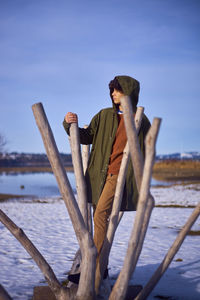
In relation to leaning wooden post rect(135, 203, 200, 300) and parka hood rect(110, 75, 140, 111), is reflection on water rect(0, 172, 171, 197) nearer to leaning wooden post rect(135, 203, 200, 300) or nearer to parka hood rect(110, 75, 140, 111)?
parka hood rect(110, 75, 140, 111)

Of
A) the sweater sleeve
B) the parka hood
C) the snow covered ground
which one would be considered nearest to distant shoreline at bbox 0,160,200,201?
the snow covered ground

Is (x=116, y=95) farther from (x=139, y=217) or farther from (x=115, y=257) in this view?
(x=115, y=257)

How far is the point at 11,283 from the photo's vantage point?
3238 mm

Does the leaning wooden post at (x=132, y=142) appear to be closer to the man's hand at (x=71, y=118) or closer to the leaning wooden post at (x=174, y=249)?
the leaning wooden post at (x=174, y=249)

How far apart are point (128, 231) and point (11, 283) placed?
3161 millimetres

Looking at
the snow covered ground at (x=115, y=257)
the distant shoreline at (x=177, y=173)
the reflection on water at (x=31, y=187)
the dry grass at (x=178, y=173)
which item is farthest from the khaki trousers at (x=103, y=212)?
the dry grass at (x=178, y=173)

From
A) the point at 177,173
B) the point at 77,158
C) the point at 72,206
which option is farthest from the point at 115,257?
the point at 177,173

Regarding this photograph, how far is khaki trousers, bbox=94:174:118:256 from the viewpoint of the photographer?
2.65 metres

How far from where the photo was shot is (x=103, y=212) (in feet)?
8.76

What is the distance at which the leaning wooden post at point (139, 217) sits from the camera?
1888mm

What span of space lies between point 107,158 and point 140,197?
2.62 feet

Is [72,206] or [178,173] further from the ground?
[72,206]

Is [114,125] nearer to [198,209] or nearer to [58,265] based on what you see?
[198,209]

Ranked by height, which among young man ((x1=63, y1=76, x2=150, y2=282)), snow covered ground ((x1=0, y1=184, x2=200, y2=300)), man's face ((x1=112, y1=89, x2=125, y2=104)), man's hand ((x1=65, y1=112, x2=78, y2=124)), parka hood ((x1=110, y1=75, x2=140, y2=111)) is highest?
parka hood ((x1=110, y1=75, x2=140, y2=111))
